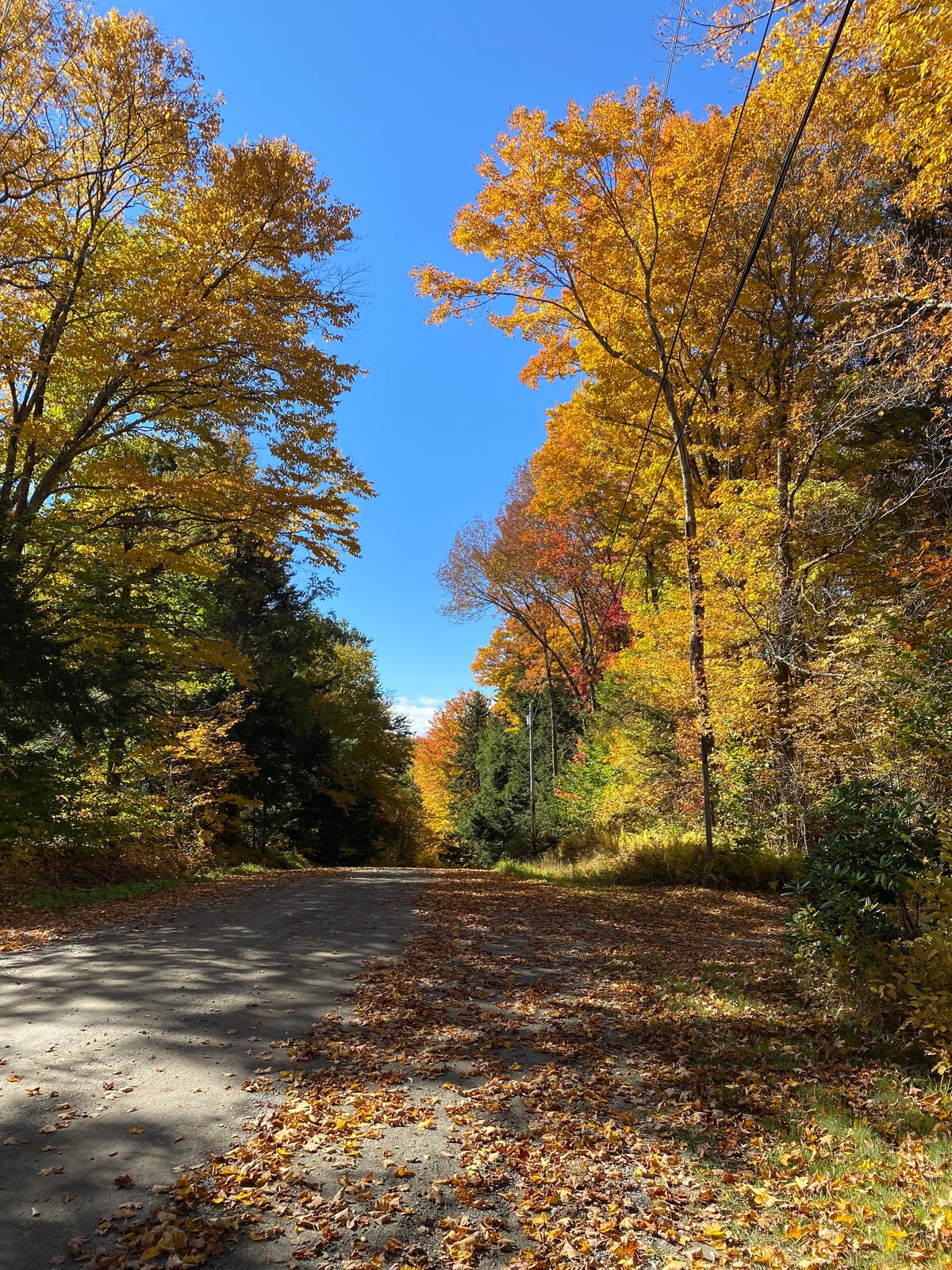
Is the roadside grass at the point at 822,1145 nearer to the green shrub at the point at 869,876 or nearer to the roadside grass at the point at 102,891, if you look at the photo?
the green shrub at the point at 869,876

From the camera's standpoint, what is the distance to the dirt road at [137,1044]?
2.75 m

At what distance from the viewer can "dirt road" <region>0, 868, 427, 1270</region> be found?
2746 millimetres

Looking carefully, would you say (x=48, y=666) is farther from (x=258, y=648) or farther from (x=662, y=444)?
(x=662, y=444)

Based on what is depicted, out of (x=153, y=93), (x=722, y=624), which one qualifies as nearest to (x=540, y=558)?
(x=722, y=624)

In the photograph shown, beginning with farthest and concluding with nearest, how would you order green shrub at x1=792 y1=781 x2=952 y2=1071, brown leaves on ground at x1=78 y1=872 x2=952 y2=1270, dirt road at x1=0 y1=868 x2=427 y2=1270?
green shrub at x1=792 y1=781 x2=952 y2=1071 → dirt road at x1=0 y1=868 x2=427 y2=1270 → brown leaves on ground at x1=78 y1=872 x2=952 y2=1270

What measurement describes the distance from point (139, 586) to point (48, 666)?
7.98 feet

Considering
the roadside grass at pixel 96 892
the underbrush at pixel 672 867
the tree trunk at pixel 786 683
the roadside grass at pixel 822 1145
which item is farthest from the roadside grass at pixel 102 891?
the tree trunk at pixel 786 683

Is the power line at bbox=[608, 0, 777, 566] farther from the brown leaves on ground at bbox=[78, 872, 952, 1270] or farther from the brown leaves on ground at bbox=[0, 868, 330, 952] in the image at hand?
the brown leaves on ground at bbox=[0, 868, 330, 952]

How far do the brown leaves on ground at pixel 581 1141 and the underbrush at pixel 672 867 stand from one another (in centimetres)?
606

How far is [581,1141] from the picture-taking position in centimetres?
333

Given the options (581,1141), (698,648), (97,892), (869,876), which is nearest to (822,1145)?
(581,1141)

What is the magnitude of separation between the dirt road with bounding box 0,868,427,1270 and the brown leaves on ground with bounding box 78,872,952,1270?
0.28 m

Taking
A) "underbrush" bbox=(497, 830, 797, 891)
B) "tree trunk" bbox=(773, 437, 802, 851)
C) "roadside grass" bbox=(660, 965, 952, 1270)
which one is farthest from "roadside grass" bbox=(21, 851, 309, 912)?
"tree trunk" bbox=(773, 437, 802, 851)

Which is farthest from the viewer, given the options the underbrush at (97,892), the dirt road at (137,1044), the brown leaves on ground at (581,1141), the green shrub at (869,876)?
the underbrush at (97,892)
